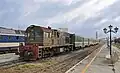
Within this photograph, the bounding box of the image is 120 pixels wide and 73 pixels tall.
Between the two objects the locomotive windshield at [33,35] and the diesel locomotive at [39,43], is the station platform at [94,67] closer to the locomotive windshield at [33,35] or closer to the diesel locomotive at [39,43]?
the diesel locomotive at [39,43]

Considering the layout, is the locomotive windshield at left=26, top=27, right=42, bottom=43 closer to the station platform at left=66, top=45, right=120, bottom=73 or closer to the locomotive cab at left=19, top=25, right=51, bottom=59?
the locomotive cab at left=19, top=25, right=51, bottom=59

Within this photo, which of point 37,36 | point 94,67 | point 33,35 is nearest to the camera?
point 94,67

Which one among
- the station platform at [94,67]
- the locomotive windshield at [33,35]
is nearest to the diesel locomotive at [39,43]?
the locomotive windshield at [33,35]

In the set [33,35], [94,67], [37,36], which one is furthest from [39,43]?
[94,67]

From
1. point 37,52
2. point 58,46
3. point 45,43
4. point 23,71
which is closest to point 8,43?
point 58,46

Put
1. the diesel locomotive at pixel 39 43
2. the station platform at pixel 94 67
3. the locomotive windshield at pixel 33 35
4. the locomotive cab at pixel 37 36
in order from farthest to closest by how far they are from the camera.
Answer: the locomotive windshield at pixel 33 35
the locomotive cab at pixel 37 36
the diesel locomotive at pixel 39 43
the station platform at pixel 94 67

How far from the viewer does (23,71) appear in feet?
48.1

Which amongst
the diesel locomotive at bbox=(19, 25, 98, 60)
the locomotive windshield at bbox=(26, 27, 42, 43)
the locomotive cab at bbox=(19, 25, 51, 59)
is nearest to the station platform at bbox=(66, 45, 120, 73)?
the diesel locomotive at bbox=(19, 25, 98, 60)

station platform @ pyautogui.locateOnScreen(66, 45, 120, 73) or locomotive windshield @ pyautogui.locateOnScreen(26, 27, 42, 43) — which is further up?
locomotive windshield @ pyautogui.locateOnScreen(26, 27, 42, 43)

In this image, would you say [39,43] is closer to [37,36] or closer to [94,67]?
[37,36]

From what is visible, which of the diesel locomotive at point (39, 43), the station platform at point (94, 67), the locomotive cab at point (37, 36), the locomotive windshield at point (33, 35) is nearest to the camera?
the station platform at point (94, 67)

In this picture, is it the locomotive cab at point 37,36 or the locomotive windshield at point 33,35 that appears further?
the locomotive windshield at point 33,35

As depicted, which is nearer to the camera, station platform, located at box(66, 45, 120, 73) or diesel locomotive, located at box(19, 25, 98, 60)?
station platform, located at box(66, 45, 120, 73)

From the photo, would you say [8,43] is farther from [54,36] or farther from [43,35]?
[43,35]
